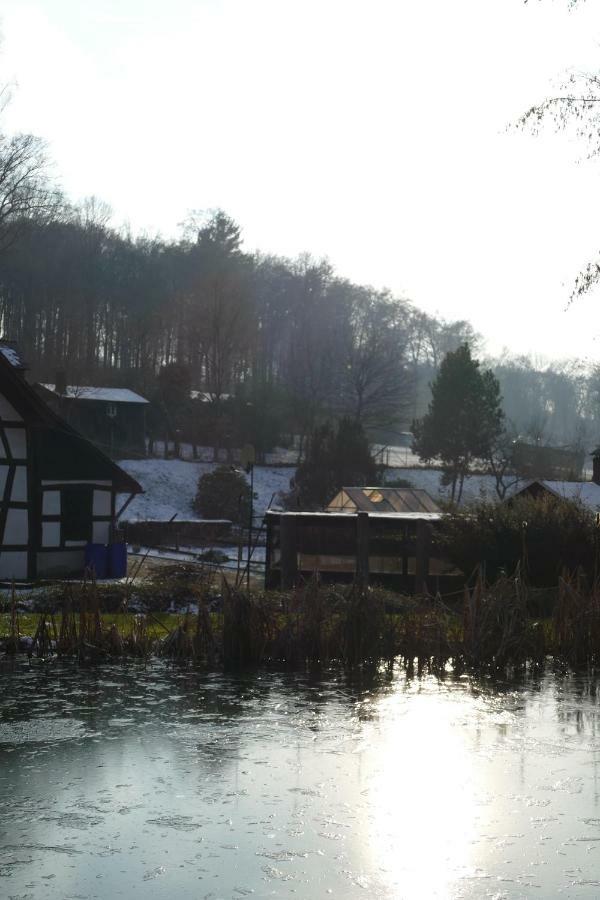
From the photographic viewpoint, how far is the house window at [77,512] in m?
30.0

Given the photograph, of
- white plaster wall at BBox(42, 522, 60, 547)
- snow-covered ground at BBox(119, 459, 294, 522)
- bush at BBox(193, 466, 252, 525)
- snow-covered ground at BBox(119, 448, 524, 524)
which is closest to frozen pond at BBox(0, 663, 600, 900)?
white plaster wall at BBox(42, 522, 60, 547)

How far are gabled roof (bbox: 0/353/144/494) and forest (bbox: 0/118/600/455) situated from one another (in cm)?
2620

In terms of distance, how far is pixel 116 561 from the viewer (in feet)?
97.7

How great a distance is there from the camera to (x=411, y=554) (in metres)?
24.8

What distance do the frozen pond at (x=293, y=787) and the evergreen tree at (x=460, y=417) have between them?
4689 centimetres

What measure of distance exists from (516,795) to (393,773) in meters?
1.29

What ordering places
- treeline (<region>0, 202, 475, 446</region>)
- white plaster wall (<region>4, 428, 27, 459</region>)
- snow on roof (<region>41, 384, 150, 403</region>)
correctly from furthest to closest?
treeline (<region>0, 202, 475, 446</region>)
snow on roof (<region>41, 384, 150, 403</region>)
white plaster wall (<region>4, 428, 27, 459</region>)

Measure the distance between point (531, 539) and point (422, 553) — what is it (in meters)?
2.55

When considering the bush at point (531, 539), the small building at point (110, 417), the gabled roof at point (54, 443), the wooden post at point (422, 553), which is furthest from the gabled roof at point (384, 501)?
the small building at point (110, 417)

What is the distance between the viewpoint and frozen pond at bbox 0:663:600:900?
8414 mm

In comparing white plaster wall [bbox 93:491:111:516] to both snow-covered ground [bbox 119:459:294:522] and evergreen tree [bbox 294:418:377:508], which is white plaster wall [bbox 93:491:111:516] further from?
Result: evergreen tree [bbox 294:418:377:508]

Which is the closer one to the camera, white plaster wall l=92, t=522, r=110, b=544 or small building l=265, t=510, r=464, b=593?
small building l=265, t=510, r=464, b=593

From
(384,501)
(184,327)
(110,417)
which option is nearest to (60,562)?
(384,501)

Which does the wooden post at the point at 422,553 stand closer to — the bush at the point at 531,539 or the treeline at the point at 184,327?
the bush at the point at 531,539
